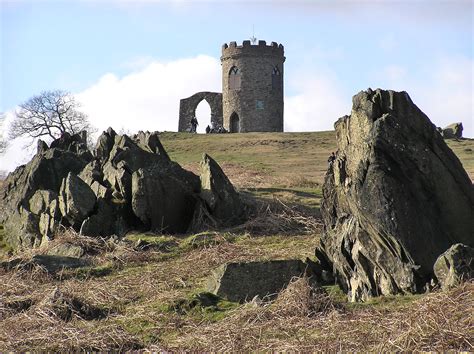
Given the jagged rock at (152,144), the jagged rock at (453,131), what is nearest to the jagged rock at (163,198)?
the jagged rock at (152,144)

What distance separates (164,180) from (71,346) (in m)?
10.8

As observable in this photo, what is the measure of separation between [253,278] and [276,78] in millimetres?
68345

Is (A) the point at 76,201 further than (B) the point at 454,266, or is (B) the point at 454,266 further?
(A) the point at 76,201

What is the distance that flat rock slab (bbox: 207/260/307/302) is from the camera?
43.3 ft

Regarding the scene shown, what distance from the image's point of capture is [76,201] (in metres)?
20.9

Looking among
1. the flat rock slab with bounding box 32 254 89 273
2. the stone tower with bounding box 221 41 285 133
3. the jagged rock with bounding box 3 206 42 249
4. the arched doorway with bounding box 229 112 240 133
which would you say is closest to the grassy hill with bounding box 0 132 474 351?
the flat rock slab with bounding box 32 254 89 273

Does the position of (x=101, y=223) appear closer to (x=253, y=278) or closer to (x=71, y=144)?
(x=253, y=278)

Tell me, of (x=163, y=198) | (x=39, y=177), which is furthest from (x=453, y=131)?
(x=163, y=198)

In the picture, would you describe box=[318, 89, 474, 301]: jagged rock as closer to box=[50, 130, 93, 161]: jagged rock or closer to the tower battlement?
box=[50, 130, 93, 161]: jagged rock

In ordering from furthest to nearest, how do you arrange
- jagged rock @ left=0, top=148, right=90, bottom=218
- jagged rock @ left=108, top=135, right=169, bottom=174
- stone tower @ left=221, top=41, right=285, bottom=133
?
stone tower @ left=221, top=41, right=285, bottom=133 < jagged rock @ left=0, top=148, right=90, bottom=218 < jagged rock @ left=108, top=135, right=169, bottom=174

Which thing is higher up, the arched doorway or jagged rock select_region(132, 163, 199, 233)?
the arched doorway

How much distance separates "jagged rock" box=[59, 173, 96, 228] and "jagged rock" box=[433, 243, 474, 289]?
1113 centimetres

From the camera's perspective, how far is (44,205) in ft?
73.9

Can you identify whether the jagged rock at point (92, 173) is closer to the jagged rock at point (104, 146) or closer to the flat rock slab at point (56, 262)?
the jagged rock at point (104, 146)
